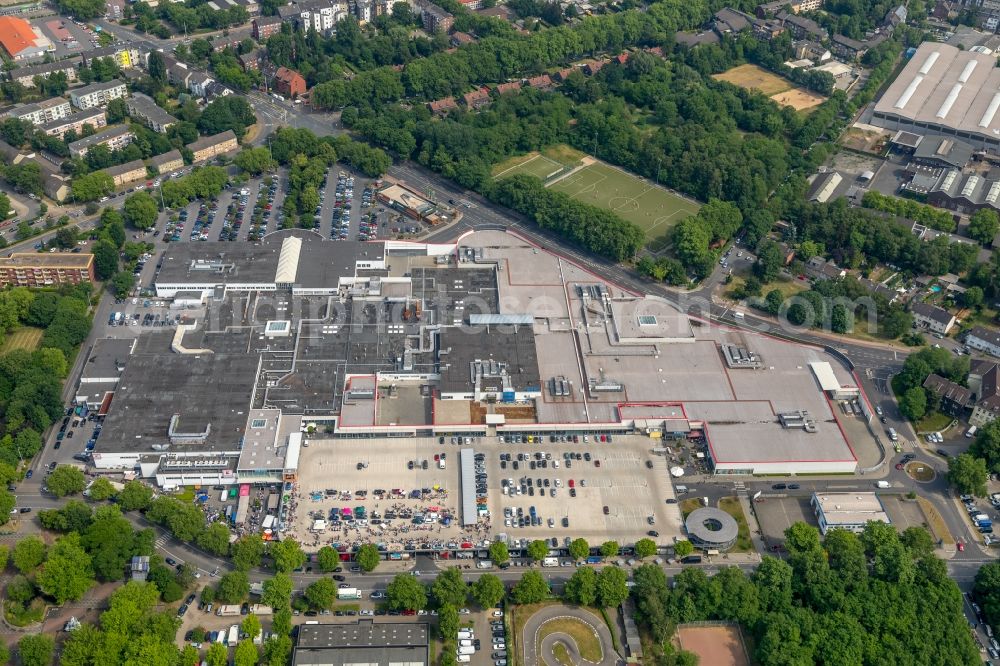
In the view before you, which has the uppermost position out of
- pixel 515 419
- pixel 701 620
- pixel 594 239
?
pixel 594 239

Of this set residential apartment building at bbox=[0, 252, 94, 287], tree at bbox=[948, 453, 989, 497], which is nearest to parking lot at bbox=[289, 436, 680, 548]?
tree at bbox=[948, 453, 989, 497]

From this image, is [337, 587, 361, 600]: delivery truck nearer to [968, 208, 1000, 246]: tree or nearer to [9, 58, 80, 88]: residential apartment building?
[968, 208, 1000, 246]: tree

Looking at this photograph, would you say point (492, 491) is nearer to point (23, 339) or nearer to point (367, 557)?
point (367, 557)

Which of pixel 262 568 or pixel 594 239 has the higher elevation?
pixel 594 239

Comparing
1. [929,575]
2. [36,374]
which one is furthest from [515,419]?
[36,374]

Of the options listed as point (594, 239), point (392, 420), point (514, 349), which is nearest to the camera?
point (392, 420)

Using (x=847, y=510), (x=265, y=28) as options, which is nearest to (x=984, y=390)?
(x=847, y=510)

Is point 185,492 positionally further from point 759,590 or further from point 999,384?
point 999,384
